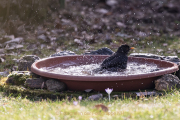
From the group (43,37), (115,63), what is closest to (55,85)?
(115,63)

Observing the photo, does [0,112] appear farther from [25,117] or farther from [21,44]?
[21,44]

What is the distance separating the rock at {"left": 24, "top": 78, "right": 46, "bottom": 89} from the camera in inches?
158

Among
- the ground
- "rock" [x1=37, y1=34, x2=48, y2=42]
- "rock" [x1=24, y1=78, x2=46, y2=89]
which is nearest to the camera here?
"rock" [x1=24, y1=78, x2=46, y2=89]

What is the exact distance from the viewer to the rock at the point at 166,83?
377 cm

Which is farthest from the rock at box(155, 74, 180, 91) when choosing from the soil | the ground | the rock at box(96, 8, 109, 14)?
the rock at box(96, 8, 109, 14)

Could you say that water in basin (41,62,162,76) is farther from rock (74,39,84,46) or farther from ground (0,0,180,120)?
rock (74,39,84,46)

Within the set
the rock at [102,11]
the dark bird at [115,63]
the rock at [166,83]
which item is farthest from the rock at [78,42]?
the rock at [166,83]

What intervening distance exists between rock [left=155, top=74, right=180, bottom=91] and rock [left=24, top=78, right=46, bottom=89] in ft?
5.95

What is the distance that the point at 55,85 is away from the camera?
12.5 ft

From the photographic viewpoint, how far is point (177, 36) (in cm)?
924

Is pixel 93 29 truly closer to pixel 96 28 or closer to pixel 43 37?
pixel 96 28

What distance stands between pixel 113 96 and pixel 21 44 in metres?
5.44

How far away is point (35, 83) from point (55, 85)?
0.41m

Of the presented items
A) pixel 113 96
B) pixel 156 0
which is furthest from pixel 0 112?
pixel 156 0
